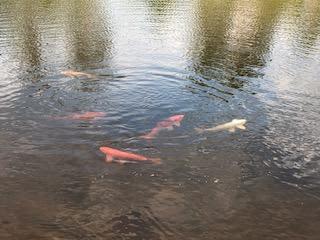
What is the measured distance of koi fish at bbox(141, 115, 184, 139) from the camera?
53.6 feet

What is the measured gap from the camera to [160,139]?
16.0m

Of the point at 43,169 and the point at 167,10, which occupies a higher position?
the point at 167,10

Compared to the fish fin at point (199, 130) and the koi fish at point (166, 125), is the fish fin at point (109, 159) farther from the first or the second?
the fish fin at point (199, 130)

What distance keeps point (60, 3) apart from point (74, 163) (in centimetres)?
4323

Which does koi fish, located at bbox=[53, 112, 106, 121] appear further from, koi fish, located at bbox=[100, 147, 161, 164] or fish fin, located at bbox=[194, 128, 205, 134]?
fish fin, located at bbox=[194, 128, 205, 134]

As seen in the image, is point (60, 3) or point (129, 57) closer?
point (129, 57)

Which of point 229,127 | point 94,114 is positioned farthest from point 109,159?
point 229,127

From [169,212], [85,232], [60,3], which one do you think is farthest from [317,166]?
[60,3]

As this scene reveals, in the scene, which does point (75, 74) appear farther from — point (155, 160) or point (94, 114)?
point (155, 160)

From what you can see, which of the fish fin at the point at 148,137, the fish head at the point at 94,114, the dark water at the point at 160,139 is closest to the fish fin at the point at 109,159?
the dark water at the point at 160,139

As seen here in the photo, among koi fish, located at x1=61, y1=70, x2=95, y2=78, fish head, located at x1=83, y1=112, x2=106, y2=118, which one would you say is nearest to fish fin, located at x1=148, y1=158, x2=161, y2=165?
fish head, located at x1=83, y1=112, x2=106, y2=118

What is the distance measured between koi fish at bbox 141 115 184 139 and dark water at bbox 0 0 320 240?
334 millimetres

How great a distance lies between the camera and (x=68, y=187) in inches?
505

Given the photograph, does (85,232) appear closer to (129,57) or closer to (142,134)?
(142,134)
